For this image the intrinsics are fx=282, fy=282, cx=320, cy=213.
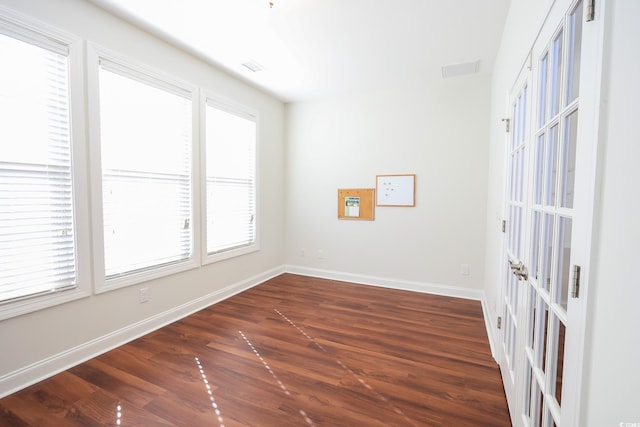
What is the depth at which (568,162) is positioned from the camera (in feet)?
3.13

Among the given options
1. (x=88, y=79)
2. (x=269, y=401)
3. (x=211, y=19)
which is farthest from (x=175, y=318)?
(x=211, y=19)

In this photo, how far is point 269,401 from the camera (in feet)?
5.82

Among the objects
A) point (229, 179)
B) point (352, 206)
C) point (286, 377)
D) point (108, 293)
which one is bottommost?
point (286, 377)

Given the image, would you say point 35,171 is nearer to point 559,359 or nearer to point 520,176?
point 559,359

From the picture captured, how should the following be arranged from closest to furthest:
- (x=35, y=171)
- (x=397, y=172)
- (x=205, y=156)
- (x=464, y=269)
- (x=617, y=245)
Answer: (x=617, y=245)
(x=35, y=171)
(x=205, y=156)
(x=464, y=269)
(x=397, y=172)

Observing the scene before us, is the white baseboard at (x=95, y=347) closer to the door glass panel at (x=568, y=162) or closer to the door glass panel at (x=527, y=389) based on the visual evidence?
the door glass panel at (x=527, y=389)

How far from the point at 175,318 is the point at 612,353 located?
3220mm

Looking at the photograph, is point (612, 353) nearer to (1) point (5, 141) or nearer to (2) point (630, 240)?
(2) point (630, 240)

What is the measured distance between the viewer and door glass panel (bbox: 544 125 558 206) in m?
1.10

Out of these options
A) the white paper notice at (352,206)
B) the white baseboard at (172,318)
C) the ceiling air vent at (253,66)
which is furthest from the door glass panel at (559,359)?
the ceiling air vent at (253,66)

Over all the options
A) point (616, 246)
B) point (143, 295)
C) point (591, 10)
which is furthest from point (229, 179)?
point (616, 246)

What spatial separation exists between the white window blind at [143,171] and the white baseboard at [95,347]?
20.1 inches

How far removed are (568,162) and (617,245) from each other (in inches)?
17.9

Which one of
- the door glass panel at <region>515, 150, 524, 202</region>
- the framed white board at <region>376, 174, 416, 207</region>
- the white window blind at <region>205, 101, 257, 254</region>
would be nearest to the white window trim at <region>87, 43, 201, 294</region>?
the white window blind at <region>205, 101, 257, 254</region>
